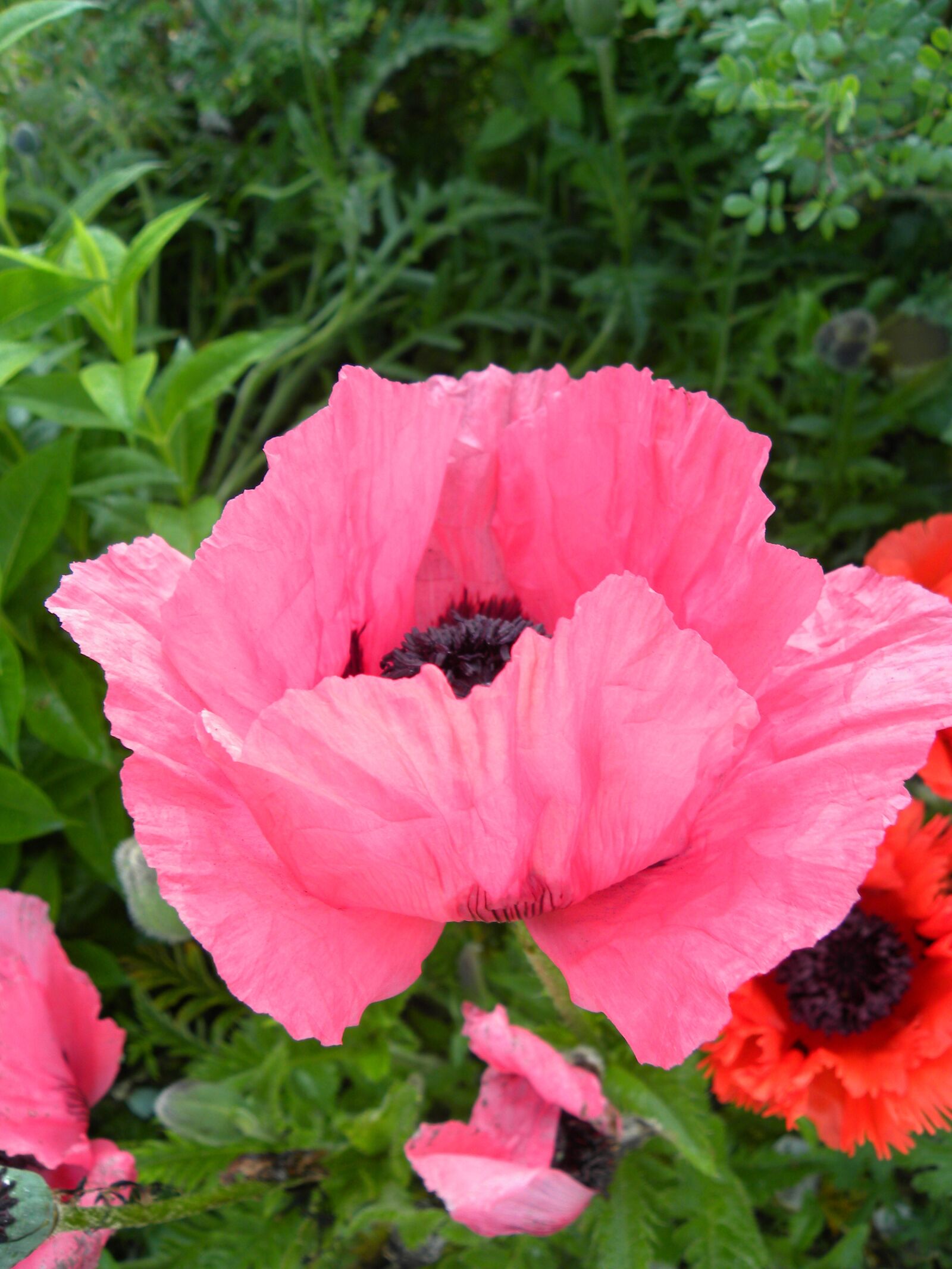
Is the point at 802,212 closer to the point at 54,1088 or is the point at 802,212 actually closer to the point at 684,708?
the point at 684,708

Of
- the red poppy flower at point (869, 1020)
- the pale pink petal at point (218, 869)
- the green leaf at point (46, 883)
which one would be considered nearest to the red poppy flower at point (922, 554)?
the red poppy flower at point (869, 1020)

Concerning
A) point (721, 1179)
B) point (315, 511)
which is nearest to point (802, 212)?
point (315, 511)

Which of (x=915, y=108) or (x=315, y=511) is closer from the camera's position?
(x=315, y=511)

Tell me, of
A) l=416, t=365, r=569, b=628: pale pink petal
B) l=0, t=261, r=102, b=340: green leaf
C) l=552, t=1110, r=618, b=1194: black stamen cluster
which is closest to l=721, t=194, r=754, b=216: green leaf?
l=416, t=365, r=569, b=628: pale pink petal

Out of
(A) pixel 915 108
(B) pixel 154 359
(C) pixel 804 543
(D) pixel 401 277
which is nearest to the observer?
(B) pixel 154 359

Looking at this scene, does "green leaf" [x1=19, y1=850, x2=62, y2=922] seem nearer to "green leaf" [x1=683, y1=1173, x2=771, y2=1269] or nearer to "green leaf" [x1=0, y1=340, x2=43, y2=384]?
"green leaf" [x1=0, y1=340, x2=43, y2=384]

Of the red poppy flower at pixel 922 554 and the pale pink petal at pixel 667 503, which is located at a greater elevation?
the pale pink petal at pixel 667 503

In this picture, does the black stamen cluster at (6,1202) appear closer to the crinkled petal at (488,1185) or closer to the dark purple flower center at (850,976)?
the crinkled petal at (488,1185)

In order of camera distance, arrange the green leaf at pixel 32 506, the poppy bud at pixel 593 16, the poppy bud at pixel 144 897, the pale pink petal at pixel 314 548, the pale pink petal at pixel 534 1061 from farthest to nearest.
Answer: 1. the poppy bud at pixel 593 16
2. the green leaf at pixel 32 506
3. the poppy bud at pixel 144 897
4. the pale pink petal at pixel 534 1061
5. the pale pink petal at pixel 314 548
